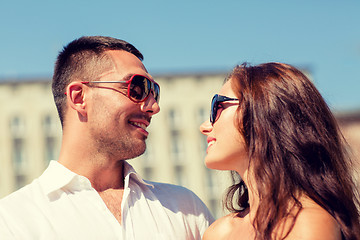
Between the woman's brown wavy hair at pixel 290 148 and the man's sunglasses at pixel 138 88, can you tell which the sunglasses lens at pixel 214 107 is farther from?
the man's sunglasses at pixel 138 88

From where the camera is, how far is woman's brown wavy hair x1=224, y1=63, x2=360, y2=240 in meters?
3.22

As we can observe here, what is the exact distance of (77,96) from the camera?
4.38m

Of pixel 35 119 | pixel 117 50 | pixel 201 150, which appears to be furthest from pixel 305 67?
pixel 117 50

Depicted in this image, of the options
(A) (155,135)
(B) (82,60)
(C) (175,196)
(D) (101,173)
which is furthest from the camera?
(A) (155,135)

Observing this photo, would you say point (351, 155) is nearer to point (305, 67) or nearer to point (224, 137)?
point (224, 137)

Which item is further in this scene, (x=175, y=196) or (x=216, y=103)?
(x=175, y=196)

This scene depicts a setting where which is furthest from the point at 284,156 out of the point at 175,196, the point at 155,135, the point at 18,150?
the point at 18,150

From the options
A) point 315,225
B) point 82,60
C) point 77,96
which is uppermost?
point 82,60

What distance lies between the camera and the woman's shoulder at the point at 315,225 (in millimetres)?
2938

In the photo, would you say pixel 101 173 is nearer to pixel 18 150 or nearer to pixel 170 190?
pixel 170 190

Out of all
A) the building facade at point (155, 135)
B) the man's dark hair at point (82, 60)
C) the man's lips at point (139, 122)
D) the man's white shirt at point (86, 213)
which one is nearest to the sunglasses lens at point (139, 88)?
the man's lips at point (139, 122)

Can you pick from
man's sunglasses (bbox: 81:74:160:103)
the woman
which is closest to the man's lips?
man's sunglasses (bbox: 81:74:160:103)

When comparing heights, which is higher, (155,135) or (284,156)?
(155,135)

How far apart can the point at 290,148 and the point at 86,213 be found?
4.99 ft
